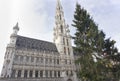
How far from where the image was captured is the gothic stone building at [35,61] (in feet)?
118

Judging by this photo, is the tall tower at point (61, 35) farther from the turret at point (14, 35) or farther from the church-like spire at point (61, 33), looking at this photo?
the turret at point (14, 35)

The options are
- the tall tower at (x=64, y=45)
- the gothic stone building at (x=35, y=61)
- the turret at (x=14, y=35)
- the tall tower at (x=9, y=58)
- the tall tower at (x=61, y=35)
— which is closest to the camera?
the tall tower at (x=9, y=58)

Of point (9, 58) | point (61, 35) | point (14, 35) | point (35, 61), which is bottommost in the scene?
point (35, 61)

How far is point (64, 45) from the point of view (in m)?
51.1

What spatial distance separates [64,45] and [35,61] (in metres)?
15.4

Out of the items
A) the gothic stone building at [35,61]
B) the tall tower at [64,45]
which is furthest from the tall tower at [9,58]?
the tall tower at [64,45]

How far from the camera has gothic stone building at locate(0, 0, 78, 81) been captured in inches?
1412

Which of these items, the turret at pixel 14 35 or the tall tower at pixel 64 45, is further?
the tall tower at pixel 64 45

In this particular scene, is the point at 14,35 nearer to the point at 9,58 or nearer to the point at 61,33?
the point at 9,58

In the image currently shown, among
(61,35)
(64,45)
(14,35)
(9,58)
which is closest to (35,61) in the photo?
(9,58)

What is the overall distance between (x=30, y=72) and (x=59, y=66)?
11177 mm

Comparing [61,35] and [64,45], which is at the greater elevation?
[61,35]

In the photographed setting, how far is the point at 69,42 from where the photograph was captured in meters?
53.4

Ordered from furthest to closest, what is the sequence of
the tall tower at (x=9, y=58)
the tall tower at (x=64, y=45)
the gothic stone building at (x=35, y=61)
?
the tall tower at (x=64, y=45) < the gothic stone building at (x=35, y=61) < the tall tower at (x=9, y=58)
